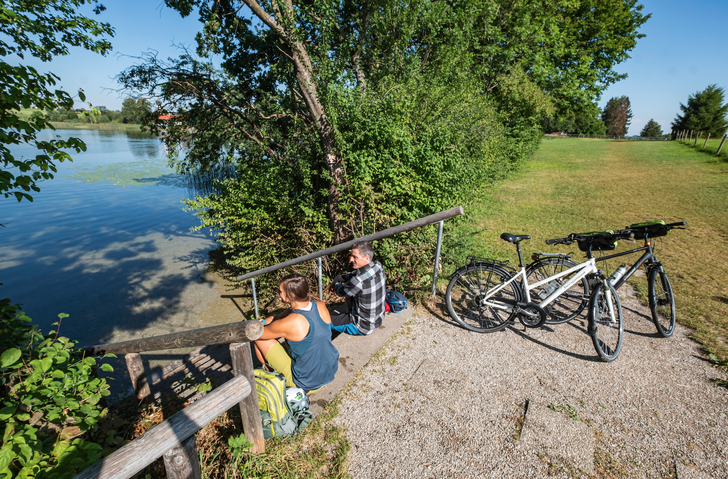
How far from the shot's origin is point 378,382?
2988 mm

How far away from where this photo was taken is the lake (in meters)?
7.38

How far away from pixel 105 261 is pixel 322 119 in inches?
332

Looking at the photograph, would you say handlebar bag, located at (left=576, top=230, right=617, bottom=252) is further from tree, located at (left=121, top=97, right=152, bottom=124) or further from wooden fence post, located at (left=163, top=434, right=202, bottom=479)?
tree, located at (left=121, top=97, right=152, bottom=124)

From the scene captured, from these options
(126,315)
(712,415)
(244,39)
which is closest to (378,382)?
(712,415)

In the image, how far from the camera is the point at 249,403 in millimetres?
2174

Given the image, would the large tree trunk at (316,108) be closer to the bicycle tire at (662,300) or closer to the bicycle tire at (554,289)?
the bicycle tire at (554,289)

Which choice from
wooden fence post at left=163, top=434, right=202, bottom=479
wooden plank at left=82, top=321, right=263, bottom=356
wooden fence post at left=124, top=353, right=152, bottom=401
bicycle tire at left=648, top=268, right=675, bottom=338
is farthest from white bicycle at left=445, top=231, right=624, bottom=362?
wooden fence post at left=124, top=353, right=152, bottom=401

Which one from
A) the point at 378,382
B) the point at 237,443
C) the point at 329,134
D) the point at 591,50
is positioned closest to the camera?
the point at 237,443

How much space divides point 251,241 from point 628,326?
6529 mm

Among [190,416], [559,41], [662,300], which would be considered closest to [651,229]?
[662,300]

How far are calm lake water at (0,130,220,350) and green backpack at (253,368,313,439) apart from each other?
551cm

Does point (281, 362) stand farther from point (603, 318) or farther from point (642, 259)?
point (642, 259)

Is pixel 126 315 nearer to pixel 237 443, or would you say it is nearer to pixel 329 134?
pixel 329 134

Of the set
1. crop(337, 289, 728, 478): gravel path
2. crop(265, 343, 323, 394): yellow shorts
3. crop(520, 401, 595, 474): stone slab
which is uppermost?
crop(265, 343, 323, 394): yellow shorts
